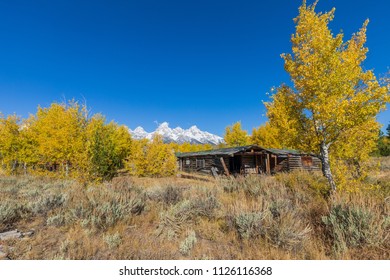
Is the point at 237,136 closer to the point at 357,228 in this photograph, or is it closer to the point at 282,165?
the point at 282,165

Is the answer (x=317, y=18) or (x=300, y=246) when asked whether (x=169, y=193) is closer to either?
(x=300, y=246)

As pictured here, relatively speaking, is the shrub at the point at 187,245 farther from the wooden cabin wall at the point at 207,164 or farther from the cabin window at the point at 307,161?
the cabin window at the point at 307,161

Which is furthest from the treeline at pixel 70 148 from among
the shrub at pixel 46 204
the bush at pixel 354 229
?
the bush at pixel 354 229

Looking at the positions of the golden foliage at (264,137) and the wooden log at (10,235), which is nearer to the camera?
the wooden log at (10,235)

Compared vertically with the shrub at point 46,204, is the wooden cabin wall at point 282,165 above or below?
above

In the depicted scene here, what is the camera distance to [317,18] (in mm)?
6848

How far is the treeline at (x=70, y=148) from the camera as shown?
39.0 ft

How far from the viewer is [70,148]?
13.6m

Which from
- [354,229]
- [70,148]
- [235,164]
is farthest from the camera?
[235,164]

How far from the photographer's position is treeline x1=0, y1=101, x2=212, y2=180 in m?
11.9

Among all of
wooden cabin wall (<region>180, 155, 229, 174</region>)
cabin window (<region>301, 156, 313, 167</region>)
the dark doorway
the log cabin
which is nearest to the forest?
the log cabin

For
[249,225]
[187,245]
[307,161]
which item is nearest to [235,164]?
[307,161]
